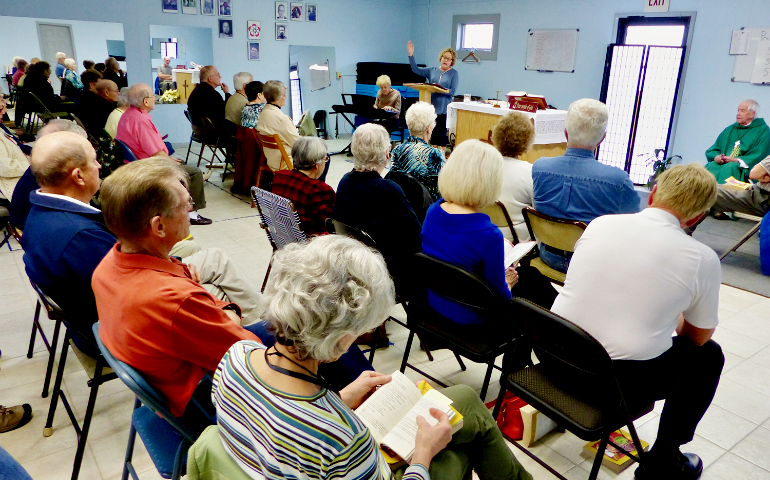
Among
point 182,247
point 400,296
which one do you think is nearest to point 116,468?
point 182,247

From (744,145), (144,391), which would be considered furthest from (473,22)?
(144,391)

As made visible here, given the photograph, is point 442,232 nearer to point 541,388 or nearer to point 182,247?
point 541,388

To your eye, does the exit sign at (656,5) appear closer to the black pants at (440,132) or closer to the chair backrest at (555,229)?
the black pants at (440,132)

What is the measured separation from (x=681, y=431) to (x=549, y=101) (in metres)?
7.64

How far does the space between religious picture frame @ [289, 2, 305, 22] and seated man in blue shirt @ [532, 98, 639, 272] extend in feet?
26.7

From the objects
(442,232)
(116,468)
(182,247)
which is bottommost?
(116,468)

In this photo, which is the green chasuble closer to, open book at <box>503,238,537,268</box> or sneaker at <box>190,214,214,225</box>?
open book at <box>503,238,537,268</box>

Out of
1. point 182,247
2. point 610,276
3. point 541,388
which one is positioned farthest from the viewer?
point 182,247

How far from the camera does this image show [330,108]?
35.4ft

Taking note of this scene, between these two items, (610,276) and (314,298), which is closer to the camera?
(314,298)

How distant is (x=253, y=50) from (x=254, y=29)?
0.35 m

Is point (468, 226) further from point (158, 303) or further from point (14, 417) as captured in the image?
point (14, 417)

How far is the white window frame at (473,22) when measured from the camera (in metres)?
9.52

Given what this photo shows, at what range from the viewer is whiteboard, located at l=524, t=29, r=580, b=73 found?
8414 mm
